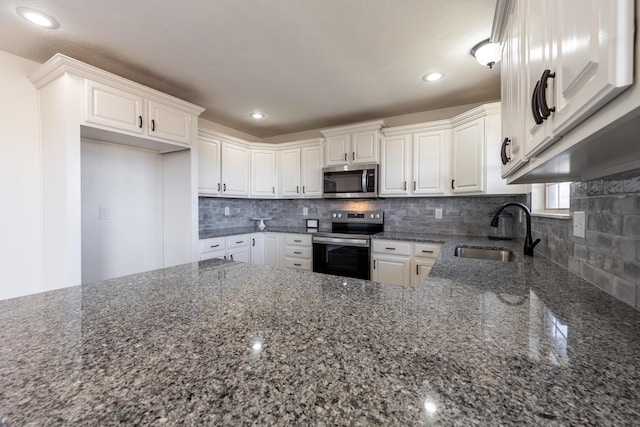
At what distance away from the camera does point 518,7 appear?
3.16 feet

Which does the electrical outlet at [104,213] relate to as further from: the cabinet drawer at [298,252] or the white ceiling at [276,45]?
the cabinet drawer at [298,252]

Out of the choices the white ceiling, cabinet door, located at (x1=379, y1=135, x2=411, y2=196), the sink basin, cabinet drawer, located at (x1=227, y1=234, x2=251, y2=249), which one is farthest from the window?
cabinet drawer, located at (x1=227, y1=234, x2=251, y2=249)

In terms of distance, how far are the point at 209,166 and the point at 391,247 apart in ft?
7.81

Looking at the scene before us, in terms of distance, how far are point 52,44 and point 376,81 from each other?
259 cm

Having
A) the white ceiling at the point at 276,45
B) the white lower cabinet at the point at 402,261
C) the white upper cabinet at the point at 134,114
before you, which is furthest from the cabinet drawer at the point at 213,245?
the white lower cabinet at the point at 402,261

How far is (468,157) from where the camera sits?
277cm

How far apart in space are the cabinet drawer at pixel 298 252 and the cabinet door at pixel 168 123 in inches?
69.5

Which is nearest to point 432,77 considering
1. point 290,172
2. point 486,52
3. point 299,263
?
point 486,52

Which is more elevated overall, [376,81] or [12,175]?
[376,81]

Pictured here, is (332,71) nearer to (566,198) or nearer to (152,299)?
(566,198)

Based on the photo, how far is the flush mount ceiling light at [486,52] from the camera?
1.88 metres

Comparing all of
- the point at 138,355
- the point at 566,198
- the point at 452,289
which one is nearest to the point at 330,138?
the point at 566,198

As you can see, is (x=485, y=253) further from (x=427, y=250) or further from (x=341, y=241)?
(x=341, y=241)

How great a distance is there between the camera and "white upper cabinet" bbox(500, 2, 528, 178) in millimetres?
942
